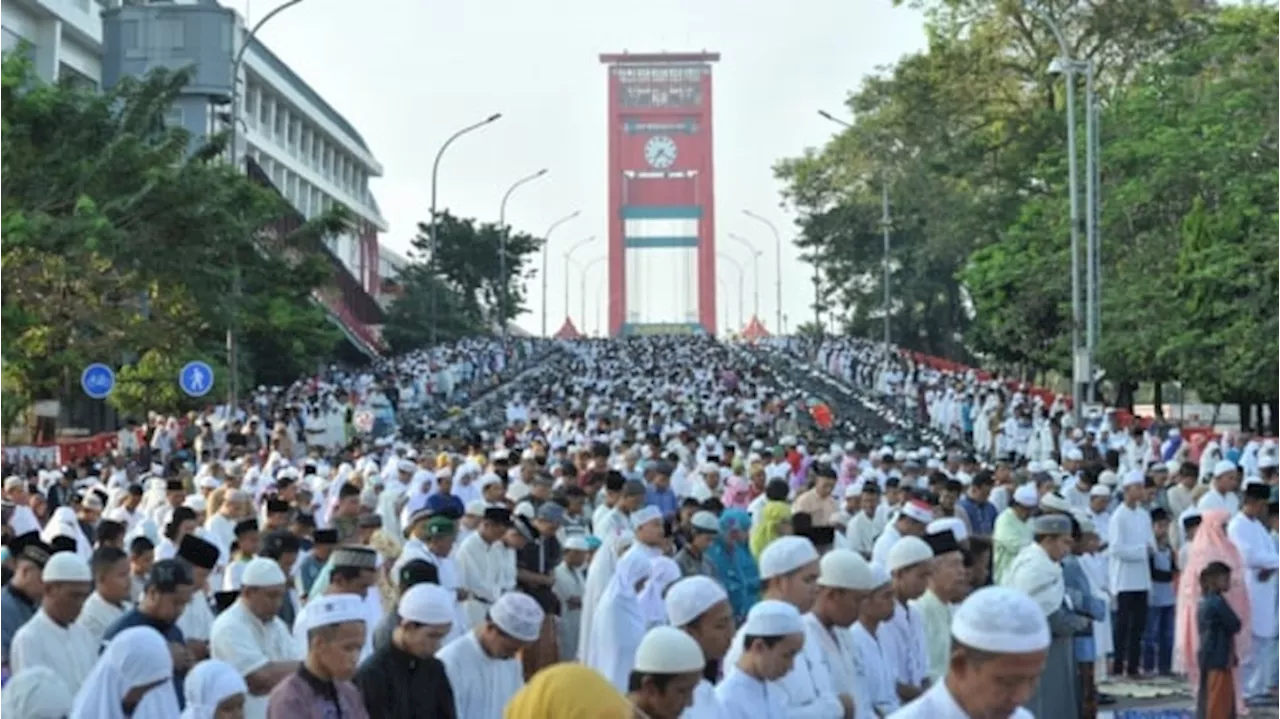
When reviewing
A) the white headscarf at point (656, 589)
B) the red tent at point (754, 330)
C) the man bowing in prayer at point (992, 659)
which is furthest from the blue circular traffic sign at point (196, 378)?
the red tent at point (754, 330)

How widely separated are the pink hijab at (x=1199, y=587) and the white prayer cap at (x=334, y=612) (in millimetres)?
7408

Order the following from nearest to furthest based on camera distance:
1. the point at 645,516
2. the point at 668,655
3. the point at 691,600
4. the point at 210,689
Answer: the point at 668,655, the point at 210,689, the point at 691,600, the point at 645,516

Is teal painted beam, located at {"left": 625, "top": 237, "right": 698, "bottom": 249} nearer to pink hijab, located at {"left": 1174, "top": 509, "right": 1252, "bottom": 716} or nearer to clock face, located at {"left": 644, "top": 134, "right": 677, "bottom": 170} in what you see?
clock face, located at {"left": 644, "top": 134, "right": 677, "bottom": 170}

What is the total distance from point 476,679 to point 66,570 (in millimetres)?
1650

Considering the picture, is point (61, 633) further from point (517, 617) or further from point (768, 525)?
point (768, 525)

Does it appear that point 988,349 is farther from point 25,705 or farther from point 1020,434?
point 25,705

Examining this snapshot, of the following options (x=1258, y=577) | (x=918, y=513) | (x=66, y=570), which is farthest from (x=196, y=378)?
(x=66, y=570)

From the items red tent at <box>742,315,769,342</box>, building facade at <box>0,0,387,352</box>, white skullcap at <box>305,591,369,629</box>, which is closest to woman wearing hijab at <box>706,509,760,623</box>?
white skullcap at <box>305,591,369,629</box>

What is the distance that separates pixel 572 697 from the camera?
438 centimetres

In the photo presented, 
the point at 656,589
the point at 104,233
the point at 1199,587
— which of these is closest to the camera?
the point at 656,589

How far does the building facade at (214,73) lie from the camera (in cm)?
5375

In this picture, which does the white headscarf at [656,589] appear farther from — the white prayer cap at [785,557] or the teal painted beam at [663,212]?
the teal painted beam at [663,212]

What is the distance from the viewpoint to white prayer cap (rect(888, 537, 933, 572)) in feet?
30.4

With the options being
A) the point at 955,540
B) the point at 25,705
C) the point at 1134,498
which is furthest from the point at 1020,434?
the point at 25,705
